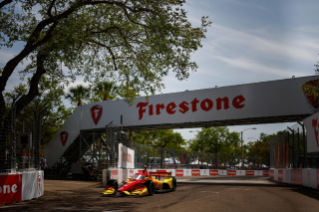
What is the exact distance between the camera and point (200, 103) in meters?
25.4

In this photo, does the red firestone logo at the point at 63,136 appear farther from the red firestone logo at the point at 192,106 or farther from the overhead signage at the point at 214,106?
the red firestone logo at the point at 192,106

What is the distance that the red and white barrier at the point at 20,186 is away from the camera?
428 inches

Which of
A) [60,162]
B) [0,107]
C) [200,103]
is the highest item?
[200,103]

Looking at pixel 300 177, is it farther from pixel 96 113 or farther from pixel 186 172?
pixel 186 172

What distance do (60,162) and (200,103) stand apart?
51.3 feet

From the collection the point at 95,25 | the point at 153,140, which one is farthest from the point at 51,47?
the point at 153,140

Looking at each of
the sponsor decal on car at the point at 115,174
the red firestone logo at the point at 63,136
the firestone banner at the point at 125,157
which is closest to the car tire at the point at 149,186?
the sponsor decal on car at the point at 115,174

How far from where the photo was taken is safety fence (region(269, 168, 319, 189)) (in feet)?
53.5

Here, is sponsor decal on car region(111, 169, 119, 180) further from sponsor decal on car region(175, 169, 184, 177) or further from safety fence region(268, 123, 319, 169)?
sponsor decal on car region(175, 169, 184, 177)

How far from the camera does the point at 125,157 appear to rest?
872 inches

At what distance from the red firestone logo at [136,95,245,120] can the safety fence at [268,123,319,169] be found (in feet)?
12.7

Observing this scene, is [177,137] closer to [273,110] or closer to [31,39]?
[273,110]

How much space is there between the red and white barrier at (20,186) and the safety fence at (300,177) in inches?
498

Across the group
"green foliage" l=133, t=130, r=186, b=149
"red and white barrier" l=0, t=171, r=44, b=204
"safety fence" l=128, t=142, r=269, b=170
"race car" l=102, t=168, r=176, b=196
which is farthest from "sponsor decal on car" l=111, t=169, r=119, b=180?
"green foliage" l=133, t=130, r=186, b=149
